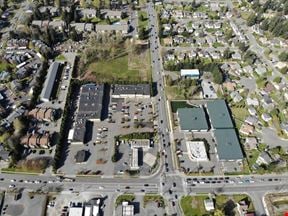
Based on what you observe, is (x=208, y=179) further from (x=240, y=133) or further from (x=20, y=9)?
(x=20, y=9)

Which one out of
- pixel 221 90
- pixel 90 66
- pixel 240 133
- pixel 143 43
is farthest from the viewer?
pixel 143 43

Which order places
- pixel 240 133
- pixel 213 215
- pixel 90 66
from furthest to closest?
pixel 90 66, pixel 240 133, pixel 213 215

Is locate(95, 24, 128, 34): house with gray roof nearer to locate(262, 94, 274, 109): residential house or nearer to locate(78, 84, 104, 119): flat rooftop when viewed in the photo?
locate(78, 84, 104, 119): flat rooftop

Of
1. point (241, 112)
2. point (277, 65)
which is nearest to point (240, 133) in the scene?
point (241, 112)

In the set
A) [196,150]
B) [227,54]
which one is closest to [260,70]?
[227,54]

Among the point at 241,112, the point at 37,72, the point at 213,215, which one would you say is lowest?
the point at 213,215

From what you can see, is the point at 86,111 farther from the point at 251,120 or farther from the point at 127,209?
the point at 251,120

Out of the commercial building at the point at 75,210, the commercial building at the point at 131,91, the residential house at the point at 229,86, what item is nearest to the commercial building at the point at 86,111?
the commercial building at the point at 131,91
